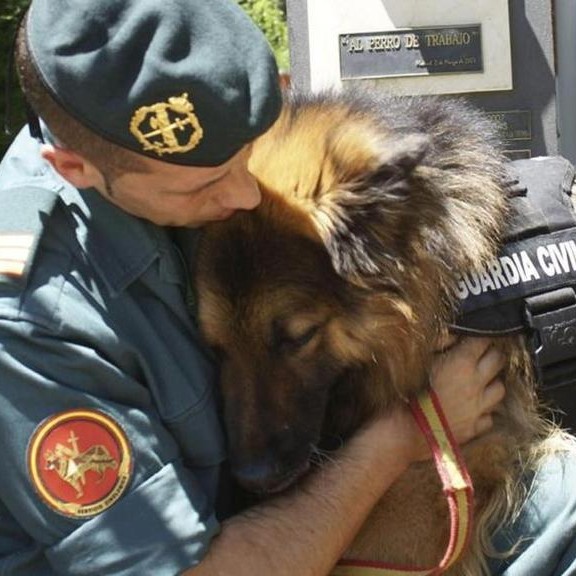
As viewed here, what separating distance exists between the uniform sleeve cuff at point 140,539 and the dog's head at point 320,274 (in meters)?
0.25

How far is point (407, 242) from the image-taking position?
246cm

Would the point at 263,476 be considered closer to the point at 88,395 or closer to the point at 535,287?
the point at 88,395

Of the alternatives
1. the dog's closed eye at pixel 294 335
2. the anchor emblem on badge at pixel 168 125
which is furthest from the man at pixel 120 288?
the dog's closed eye at pixel 294 335

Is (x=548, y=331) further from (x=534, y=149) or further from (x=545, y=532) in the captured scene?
(x=534, y=149)

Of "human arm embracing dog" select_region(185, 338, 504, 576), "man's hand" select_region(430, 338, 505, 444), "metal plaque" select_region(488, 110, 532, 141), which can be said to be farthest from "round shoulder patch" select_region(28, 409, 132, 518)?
"metal plaque" select_region(488, 110, 532, 141)

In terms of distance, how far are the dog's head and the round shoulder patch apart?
0.34 m

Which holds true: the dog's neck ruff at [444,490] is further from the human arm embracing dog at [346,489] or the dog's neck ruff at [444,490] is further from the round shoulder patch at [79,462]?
the round shoulder patch at [79,462]

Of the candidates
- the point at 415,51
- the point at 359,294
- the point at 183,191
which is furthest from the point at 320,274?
the point at 415,51

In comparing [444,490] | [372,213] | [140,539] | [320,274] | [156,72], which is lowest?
[444,490]

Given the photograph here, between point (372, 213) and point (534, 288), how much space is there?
428mm

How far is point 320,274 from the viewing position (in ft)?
7.93

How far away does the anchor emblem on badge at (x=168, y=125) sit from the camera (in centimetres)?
200

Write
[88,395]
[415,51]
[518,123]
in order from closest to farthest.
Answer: [88,395]
[415,51]
[518,123]

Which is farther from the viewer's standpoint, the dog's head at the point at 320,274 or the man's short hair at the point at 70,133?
the dog's head at the point at 320,274
